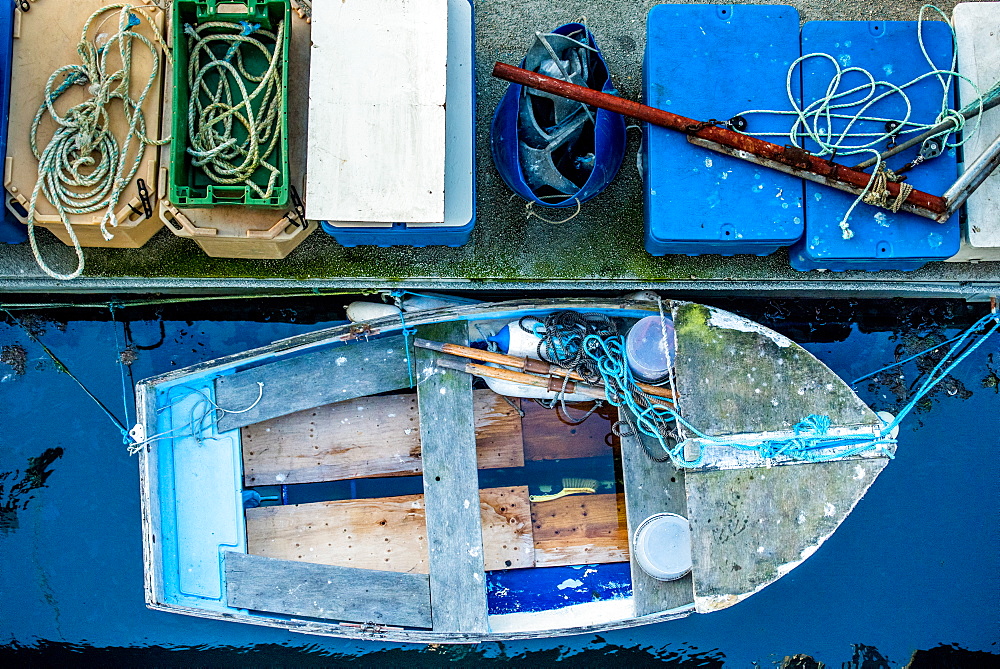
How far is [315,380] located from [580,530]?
169 centimetres

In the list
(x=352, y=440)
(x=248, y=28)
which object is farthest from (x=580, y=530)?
(x=248, y=28)

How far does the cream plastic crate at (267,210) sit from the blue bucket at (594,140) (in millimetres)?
903

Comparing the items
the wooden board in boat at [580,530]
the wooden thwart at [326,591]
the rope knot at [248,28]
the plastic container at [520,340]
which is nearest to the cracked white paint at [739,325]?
the plastic container at [520,340]

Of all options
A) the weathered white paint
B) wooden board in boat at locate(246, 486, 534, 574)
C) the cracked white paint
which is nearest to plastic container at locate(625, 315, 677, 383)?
the cracked white paint

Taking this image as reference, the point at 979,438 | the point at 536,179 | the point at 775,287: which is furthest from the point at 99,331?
the point at 979,438

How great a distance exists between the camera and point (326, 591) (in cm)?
390

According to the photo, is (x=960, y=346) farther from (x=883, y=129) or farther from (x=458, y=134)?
(x=458, y=134)

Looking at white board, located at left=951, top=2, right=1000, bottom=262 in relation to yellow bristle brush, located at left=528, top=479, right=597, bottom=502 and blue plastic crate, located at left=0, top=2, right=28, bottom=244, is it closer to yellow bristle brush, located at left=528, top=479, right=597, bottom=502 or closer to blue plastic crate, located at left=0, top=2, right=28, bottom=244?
yellow bristle brush, located at left=528, top=479, right=597, bottom=502

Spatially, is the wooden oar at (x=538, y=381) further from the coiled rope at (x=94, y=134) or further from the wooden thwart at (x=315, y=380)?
the coiled rope at (x=94, y=134)

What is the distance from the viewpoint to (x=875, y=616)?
4.40 meters

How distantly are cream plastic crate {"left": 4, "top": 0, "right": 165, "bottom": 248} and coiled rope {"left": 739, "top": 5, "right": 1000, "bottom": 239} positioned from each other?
2674 mm

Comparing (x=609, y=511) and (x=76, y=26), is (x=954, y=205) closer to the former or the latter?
(x=609, y=511)

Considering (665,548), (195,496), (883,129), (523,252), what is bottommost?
(665,548)

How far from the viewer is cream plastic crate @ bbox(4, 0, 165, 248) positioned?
3395 millimetres
